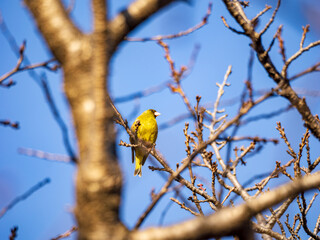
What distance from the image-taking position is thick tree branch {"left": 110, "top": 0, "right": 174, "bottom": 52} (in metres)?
1.38

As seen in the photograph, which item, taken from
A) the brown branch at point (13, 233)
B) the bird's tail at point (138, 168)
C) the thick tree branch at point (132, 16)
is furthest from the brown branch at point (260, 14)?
the bird's tail at point (138, 168)

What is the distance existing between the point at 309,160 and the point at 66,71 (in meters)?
3.23

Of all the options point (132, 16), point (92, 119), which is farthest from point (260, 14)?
point (92, 119)

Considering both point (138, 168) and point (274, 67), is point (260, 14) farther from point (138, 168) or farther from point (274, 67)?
point (138, 168)

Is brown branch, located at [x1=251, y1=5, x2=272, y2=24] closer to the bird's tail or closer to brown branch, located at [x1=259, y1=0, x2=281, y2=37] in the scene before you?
brown branch, located at [x1=259, y1=0, x2=281, y2=37]

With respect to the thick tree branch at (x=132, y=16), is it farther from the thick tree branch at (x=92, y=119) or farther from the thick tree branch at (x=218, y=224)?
the thick tree branch at (x=218, y=224)

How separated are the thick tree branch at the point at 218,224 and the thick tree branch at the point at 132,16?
0.82 m

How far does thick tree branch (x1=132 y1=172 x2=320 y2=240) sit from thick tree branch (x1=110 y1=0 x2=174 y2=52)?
818 mm

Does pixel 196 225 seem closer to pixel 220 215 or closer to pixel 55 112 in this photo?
A: pixel 220 215

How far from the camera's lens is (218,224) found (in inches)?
46.9

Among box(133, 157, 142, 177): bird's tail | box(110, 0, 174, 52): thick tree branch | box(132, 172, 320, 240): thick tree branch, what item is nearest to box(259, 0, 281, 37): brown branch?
box(110, 0, 174, 52): thick tree branch

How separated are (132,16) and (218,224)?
102 centimetres

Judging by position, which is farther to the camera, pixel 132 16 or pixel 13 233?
pixel 13 233

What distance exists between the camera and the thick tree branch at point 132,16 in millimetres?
1375
